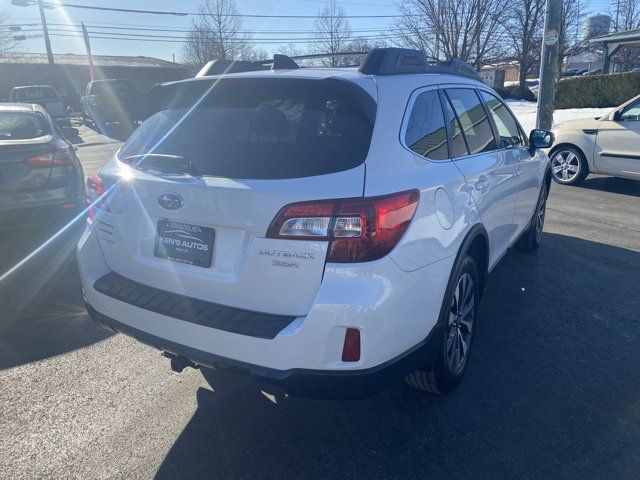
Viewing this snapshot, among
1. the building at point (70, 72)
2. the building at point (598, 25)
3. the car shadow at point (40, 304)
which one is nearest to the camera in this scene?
the car shadow at point (40, 304)

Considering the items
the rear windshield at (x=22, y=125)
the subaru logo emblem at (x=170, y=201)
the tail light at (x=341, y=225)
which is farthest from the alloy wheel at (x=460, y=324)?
Answer: the rear windshield at (x=22, y=125)

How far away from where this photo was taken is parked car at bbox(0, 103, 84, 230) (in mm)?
5141

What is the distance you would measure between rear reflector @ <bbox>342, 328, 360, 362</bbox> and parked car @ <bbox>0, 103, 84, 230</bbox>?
4.40 meters

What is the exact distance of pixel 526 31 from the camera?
1050 inches

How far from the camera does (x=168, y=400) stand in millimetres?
3027

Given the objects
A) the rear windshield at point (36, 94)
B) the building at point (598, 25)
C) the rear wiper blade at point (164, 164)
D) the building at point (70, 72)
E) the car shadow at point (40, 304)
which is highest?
the building at point (598, 25)

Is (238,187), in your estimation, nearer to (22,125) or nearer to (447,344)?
(447,344)

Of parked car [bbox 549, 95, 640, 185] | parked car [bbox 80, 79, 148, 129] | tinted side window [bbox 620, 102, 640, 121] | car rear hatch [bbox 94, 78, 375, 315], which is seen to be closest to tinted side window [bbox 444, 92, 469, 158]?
car rear hatch [bbox 94, 78, 375, 315]

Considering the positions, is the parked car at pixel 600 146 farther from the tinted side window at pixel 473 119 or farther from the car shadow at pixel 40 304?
the car shadow at pixel 40 304

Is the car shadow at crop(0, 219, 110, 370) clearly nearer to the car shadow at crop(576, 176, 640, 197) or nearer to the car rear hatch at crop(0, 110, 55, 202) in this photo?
the car rear hatch at crop(0, 110, 55, 202)

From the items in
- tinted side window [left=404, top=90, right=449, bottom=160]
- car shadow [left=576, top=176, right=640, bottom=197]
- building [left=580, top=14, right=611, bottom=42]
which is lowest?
car shadow [left=576, top=176, right=640, bottom=197]

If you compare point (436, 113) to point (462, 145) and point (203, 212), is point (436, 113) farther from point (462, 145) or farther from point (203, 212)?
point (203, 212)

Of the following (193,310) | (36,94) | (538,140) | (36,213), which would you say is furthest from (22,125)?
(36,94)

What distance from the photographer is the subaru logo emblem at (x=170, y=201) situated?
240 centimetres
